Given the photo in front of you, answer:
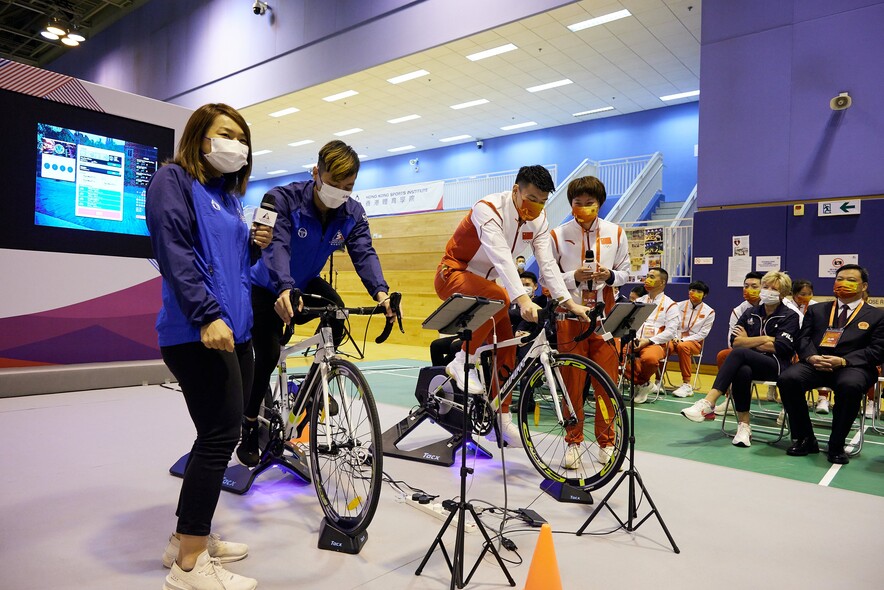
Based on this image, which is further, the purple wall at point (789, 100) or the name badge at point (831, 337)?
the purple wall at point (789, 100)

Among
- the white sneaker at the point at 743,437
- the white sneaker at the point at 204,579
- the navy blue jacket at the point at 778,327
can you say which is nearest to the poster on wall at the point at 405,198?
the navy blue jacket at the point at 778,327

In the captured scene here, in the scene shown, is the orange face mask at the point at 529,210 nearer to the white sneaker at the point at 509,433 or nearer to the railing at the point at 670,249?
the white sneaker at the point at 509,433

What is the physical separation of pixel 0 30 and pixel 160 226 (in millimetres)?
21117

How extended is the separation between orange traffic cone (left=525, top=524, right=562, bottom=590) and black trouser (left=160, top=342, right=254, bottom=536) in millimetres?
1024

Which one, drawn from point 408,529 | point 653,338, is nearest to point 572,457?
point 408,529

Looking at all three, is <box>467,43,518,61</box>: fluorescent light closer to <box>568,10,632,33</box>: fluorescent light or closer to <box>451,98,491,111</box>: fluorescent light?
<box>568,10,632,33</box>: fluorescent light

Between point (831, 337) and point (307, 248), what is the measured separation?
12.1ft

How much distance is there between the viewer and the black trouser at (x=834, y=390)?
149 inches

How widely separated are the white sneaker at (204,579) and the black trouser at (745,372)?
378 cm

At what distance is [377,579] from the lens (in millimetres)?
1984

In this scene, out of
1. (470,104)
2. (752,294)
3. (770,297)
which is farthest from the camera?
(470,104)

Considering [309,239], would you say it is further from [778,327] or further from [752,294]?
[752,294]

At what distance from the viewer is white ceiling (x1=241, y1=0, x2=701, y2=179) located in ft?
35.4

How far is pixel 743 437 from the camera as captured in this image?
167 inches
